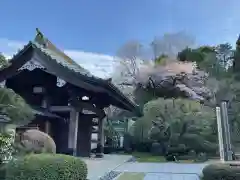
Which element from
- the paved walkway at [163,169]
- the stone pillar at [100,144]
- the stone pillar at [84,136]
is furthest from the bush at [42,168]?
the stone pillar at [84,136]

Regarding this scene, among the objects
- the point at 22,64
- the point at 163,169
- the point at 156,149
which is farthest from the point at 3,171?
the point at 156,149

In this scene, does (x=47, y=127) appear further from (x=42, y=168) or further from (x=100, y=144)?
(x=42, y=168)

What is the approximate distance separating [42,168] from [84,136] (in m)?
7.81

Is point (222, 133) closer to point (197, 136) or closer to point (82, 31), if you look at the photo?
point (197, 136)

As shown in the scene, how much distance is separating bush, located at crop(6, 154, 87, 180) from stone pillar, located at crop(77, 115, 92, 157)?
712 cm

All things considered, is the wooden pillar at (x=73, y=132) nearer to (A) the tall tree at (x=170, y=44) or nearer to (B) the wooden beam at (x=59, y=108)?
(B) the wooden beam at (x=59, y=108)

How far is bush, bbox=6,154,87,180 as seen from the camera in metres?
4.97

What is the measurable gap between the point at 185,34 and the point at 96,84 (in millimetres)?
23353

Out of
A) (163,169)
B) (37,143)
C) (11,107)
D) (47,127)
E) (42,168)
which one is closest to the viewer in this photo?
(42,168)

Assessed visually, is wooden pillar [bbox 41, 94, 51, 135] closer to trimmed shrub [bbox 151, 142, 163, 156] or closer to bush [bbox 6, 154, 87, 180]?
bush [bbox 6, 154, 87, 180]

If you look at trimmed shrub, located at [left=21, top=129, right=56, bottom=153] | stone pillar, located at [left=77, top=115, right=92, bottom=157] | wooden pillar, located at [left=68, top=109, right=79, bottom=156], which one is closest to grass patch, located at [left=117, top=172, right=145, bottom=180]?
trimmed shrub, located at [left=21, top=129, right=56, bottom=153]

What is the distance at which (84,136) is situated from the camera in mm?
12781

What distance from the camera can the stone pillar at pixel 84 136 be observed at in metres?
12.4

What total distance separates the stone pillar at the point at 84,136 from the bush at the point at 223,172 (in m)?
7.52
